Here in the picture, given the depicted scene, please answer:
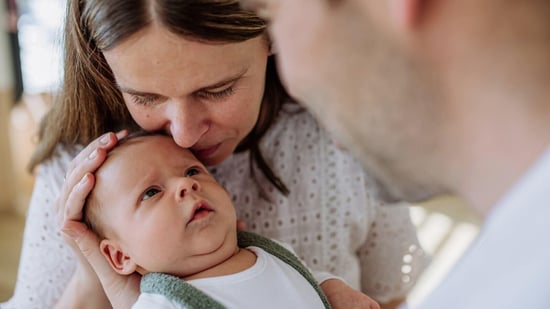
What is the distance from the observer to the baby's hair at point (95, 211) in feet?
4.06

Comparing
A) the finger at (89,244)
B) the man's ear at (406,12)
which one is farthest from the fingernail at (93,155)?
the man's ear at (406,12)

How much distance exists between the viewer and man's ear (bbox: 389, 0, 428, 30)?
0.68m

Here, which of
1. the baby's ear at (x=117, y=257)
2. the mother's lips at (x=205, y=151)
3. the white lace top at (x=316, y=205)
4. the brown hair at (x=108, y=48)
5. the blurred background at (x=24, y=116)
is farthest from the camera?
the blurred background at (x=24, y=116)

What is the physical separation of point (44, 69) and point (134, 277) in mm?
2909

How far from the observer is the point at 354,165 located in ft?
4.95

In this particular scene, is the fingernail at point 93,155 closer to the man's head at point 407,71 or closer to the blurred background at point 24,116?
the man's head at point 407,71

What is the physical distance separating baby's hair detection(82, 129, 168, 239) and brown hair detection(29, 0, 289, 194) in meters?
0.09

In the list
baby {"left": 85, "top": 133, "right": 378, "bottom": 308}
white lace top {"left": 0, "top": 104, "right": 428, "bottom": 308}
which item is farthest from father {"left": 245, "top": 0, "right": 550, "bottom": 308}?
white lace top {"left": 0, "top": 104, "right": 428, "bottom": 308}

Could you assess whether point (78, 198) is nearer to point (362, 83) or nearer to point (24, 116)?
point (362, 83)

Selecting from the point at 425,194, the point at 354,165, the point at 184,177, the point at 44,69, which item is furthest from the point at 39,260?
the point at 44,69

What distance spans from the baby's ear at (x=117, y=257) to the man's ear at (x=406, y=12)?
70cm

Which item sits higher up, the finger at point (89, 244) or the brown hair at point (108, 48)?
the brown hair at point (108, 48)

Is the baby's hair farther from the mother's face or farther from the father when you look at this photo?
the father

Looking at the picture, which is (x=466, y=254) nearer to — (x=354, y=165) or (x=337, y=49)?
(x=337, y=49)
